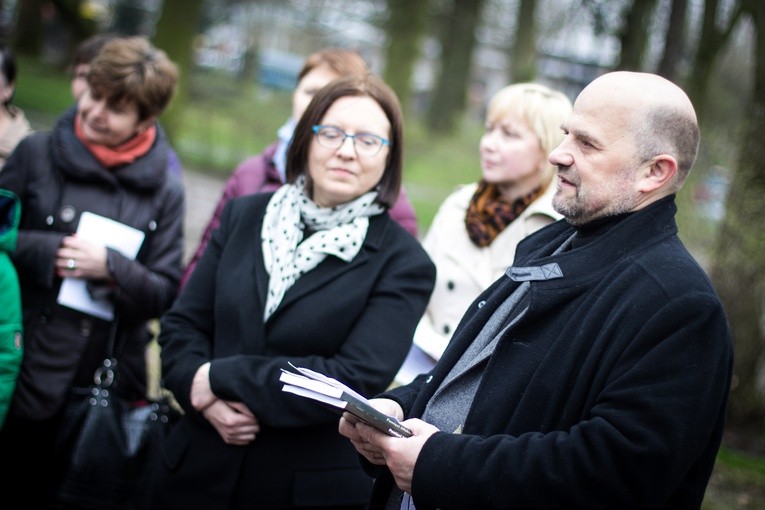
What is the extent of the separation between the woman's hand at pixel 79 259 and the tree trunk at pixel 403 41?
16358 millimetres

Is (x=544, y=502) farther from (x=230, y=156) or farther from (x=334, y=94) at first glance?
(x=230, y=156)

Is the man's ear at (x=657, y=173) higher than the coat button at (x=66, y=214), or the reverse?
the man's ear at (x=657, y=173)

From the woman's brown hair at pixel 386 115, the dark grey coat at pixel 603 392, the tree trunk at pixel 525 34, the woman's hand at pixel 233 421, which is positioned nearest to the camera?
→ the dark grey coat at pixel 603 392

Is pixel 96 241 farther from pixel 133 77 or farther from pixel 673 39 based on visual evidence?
pixel 673 39

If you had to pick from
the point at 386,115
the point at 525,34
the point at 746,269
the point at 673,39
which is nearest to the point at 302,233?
the point at 386,115

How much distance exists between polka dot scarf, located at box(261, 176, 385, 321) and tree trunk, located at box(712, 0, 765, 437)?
4.80m

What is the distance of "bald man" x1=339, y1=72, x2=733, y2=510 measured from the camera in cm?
200

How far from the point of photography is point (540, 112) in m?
3.74

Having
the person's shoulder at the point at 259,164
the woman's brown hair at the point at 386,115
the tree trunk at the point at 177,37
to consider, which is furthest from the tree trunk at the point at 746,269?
the tree trunk at the point at 177,37

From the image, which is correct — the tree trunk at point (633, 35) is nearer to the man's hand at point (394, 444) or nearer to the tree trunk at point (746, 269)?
the tree trunk at point (746, 269)

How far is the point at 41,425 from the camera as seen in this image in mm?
3709

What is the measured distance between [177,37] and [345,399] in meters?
11.6

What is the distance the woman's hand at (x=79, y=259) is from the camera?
3637mm

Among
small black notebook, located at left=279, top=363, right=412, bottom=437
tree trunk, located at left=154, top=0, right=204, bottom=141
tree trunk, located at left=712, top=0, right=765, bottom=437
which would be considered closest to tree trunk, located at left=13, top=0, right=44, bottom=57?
tree trunk, located at left=154, top=0, right=204, bottom=141
